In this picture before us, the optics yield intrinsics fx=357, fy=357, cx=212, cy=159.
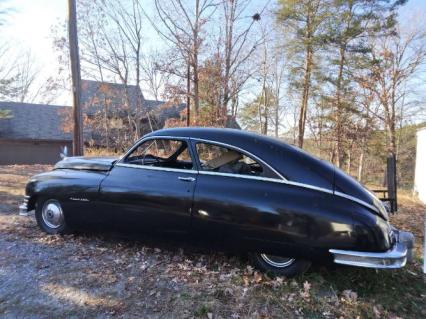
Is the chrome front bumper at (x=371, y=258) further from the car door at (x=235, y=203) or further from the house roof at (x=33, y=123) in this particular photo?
the house roof at (x=33, y=123)

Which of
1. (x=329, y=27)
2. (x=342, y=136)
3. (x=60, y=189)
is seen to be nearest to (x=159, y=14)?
(x=329, y=27)

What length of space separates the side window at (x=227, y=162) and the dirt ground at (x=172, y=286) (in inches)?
41.0

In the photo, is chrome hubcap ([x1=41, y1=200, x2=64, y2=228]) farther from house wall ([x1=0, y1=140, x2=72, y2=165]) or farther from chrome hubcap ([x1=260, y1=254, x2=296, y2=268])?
house wall ([x1=0, y1=140, x2=72, y2=165])

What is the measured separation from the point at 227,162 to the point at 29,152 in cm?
2829

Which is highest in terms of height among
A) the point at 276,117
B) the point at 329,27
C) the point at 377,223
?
the point at 329,27

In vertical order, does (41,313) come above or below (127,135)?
below

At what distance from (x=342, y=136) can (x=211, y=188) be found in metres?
21.3

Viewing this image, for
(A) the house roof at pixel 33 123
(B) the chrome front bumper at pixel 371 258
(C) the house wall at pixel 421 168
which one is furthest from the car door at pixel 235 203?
(A) the house roof at pixel 33 123

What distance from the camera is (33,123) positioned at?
29.0m

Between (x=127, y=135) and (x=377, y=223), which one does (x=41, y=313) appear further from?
(x=127, y=135)

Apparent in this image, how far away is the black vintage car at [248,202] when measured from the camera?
3215 millimetres

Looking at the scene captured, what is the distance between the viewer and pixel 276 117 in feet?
111

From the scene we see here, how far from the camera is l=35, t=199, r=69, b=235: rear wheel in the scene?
478cm

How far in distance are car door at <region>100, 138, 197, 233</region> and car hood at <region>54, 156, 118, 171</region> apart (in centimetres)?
17
